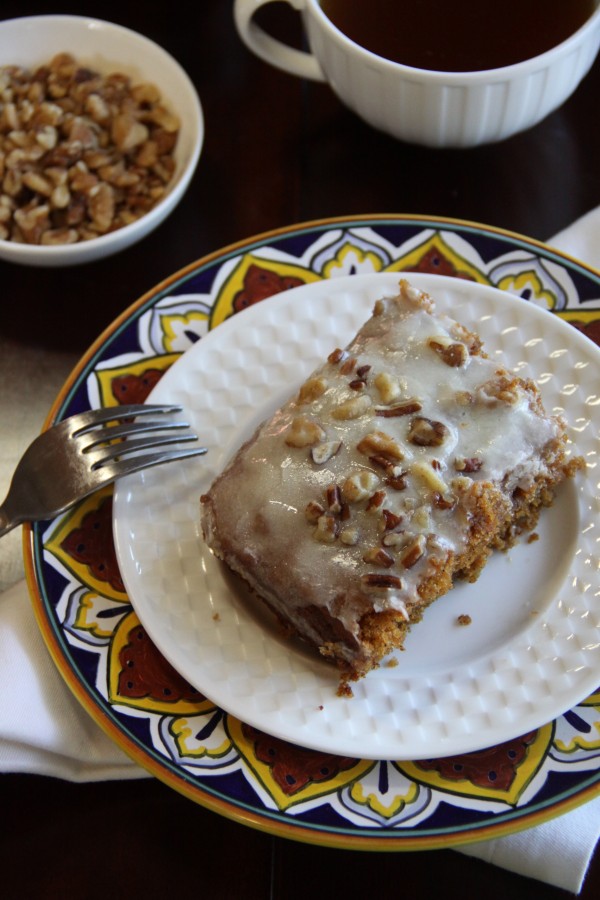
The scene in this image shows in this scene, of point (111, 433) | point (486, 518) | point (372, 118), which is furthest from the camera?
point (372, 118)

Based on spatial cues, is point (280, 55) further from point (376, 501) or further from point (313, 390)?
point (376, 501)

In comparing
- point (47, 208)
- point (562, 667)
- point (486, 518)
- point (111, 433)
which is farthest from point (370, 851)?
point (47, 208)

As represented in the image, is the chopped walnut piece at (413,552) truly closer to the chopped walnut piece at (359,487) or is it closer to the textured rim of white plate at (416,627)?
the chopped walnut piece at (359,487)

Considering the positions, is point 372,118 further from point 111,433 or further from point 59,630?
point 59,630

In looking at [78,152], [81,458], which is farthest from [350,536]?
[78,152]

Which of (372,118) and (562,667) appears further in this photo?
(372,118)

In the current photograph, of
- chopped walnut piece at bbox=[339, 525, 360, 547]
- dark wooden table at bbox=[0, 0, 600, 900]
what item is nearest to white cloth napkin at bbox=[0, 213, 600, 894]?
dark wooden table at bbox=[0, 0, 600, 900]

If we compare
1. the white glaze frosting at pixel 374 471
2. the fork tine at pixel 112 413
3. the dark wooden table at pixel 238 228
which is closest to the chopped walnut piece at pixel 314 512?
the white glaze frosting at pixel 374 471
